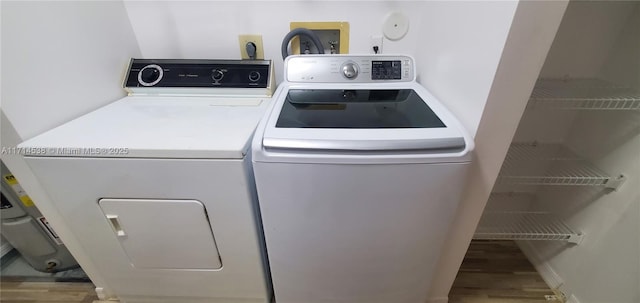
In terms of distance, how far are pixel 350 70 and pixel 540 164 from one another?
1198 mm

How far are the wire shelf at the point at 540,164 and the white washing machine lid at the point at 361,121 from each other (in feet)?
2.16

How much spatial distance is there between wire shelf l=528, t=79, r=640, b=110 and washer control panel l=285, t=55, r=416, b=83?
57 centimetres

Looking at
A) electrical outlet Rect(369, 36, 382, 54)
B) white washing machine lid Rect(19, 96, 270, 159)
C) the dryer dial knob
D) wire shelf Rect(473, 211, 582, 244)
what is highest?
electrical outlet Rect(369, 36, 382, 54)

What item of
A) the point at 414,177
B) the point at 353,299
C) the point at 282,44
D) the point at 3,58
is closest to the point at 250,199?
the point at 414,177

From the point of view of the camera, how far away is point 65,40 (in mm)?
1070

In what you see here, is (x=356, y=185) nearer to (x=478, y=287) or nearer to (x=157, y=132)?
(x=157, y=132)

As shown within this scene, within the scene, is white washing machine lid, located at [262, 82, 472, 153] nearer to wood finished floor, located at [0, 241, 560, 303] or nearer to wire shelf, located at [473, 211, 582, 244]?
wire shelf, located at [473, 211, 582, 244]

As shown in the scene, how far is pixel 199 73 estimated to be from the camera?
1354 millimetres

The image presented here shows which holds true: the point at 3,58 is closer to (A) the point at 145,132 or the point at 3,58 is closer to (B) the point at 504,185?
(A) the point at 145,132

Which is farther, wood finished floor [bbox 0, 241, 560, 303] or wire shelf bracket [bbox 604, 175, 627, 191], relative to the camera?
wood finished floor [bbox 0, 241, 560, 303]

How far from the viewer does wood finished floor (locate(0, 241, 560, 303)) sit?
140 centimetres

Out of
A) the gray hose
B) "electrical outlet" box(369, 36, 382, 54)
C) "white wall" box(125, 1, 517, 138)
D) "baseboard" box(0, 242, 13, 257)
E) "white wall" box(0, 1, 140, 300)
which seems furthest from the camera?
"baseboard" box(0, 242, 13, 257)

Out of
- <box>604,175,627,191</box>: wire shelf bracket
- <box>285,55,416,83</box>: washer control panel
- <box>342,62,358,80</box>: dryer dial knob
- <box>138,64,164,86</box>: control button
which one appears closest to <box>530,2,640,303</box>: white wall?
<box>604,175,627,191</box>: wire shelf bracket

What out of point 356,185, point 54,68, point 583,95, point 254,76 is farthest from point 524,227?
point 54,68
